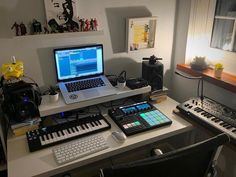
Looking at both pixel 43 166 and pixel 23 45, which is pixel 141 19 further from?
pixel 43 166

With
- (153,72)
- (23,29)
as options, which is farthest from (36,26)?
(153,72)

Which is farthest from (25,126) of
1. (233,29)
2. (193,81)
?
(233,29)

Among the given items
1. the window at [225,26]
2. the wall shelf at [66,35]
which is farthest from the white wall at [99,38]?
the window at [225,26]

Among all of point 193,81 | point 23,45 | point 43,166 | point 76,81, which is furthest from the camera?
point 193,81

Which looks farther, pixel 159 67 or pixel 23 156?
pixel 159 67

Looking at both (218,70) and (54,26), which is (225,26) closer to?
(218,70)

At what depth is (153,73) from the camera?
1.82 meters

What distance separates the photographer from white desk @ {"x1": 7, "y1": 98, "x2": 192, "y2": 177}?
1.21 m

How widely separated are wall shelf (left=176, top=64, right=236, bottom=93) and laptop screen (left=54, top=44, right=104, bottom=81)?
75 cm

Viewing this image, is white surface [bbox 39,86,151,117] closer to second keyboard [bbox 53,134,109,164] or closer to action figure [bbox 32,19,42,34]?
second keyboard [bbox 53,134,109,164]

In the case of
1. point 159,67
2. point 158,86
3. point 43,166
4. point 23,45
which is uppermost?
point 23,45

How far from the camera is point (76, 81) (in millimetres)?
1719

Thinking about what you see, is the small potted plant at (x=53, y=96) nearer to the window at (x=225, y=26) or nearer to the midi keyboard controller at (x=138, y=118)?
the midi keyboard controller at (x=138, y=118)

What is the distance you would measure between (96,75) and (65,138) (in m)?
0.58
